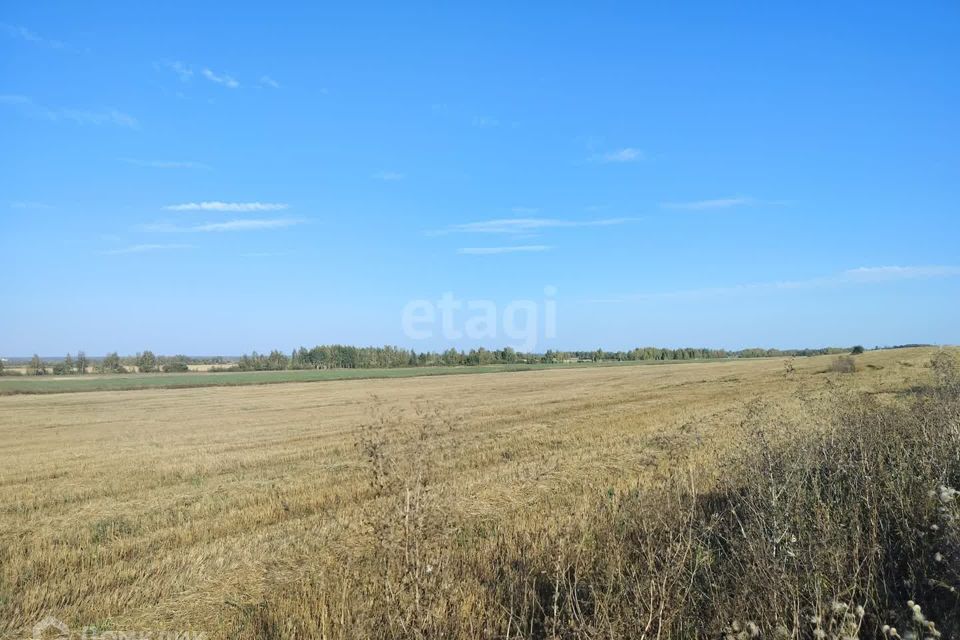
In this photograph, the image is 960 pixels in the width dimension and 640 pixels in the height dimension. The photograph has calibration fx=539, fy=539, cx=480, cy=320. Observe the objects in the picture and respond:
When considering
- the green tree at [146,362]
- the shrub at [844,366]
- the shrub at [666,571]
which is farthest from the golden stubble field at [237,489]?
the green tree at [146,362]

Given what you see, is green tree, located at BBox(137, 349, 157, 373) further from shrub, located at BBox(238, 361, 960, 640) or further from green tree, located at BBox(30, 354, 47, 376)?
shrub, located at BBox(238, 361, 960, 640)

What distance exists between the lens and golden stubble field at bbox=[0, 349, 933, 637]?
5.89 metres

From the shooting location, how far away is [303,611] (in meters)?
4.84

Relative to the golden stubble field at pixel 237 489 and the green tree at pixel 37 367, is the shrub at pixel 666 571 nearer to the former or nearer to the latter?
the golden stubble field at pixel 237 489

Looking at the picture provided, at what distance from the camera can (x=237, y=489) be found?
36.5ft

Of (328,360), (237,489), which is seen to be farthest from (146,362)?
(237,489)

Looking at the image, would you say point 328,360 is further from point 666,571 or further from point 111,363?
point 666,571

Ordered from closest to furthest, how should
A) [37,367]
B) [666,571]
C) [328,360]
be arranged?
[666,571] → [37,367] → [328,360]

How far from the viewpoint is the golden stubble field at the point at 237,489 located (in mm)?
5887

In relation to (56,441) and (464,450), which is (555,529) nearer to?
(464,450)

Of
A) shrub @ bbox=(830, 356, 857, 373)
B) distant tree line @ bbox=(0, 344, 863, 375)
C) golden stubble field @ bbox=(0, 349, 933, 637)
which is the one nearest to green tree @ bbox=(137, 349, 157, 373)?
distant tree line @ bbox=(0, 344, 863, 375)

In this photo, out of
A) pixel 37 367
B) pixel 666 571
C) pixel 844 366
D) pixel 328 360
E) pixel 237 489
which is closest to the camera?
pixel 666 571

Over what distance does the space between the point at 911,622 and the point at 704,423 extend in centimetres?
1330

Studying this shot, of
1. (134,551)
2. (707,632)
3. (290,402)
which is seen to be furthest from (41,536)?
(290,402)
